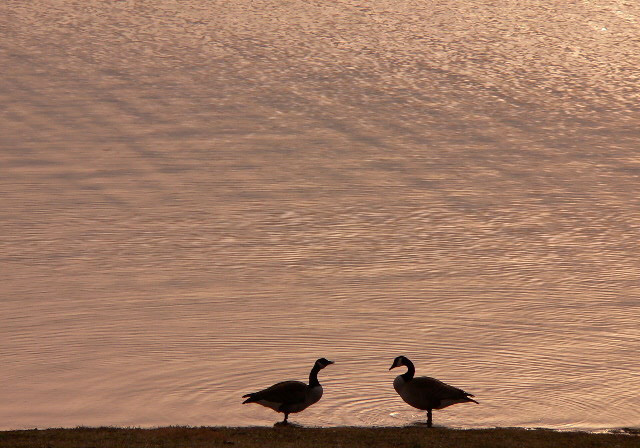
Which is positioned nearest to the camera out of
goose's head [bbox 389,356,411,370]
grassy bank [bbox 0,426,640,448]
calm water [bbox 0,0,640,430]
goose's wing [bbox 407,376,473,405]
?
grassy bank [bbox 0,426,640,448]

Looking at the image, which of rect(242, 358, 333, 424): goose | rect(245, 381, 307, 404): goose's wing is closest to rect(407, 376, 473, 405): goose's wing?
rect(242, 358, 333, 424): goose

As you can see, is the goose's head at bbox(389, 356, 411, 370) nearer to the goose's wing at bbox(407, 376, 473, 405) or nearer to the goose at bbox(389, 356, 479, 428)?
the goose at bbox(389, 356, 479, 428)

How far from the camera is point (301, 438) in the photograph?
50.6ft

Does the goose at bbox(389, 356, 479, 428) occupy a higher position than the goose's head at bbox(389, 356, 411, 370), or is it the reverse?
the goose's head at bbox(389, 356, 411, 370)

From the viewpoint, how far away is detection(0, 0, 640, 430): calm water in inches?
789

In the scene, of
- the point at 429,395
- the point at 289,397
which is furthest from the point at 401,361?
the point at 289,397

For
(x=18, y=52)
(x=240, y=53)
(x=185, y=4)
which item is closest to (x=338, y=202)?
(x=240, y=53)

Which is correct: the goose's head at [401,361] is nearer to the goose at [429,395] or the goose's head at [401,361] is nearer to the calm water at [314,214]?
the goose at [429,395]

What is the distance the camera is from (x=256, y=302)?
79.1 ft

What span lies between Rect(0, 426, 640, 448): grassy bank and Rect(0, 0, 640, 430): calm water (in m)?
1.72

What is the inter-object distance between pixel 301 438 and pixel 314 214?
49.6 ft

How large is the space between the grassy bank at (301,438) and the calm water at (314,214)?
172 cm

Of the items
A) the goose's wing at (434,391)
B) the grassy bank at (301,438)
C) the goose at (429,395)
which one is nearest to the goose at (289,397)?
the grassy bank at (301,438)

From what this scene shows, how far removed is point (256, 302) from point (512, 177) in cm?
1313
